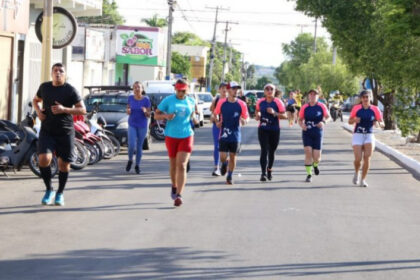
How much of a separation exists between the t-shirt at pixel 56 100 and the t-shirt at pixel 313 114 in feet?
20.6

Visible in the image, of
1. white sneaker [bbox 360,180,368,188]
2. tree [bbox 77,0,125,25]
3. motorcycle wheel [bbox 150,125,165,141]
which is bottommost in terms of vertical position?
motorcycle wheel [bbox 150,125,165,141]

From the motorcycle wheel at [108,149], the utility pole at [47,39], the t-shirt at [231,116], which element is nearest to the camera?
the t-shirt at [231,116]

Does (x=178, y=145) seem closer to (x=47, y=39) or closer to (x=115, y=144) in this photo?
(x=47, y=39)

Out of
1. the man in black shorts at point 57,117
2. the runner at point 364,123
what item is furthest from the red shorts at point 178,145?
the runner at point 364,123

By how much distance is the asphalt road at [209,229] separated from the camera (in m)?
8.26

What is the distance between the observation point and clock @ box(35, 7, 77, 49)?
72.7 feet

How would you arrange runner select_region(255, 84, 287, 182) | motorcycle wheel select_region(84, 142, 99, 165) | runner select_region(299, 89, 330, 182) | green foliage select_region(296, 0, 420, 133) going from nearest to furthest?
1. runner select_region(255, 84, 287, 182)
2. runner select_region(299, 89, 330, 182)
3. motorcycle wheel select_region(84, 142, 99, 165)
4. green foliage select_region(296, 0, 420, 133)

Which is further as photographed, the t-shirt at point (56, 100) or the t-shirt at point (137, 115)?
the t-shirt at point (137, 115)

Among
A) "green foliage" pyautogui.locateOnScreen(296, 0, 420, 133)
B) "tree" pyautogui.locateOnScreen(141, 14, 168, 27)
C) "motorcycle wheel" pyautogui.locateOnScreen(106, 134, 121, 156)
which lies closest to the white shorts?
"motorcycle wheel" pyautogui.locateOnScreen(106, 134, 121, 156)

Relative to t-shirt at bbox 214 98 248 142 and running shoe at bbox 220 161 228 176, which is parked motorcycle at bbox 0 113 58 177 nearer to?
t-shirt at bbox 214 98 248 142

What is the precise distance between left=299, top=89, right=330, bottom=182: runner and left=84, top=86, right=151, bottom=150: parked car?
696 cm

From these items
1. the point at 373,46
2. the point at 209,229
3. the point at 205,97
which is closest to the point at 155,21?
the point at 205,97

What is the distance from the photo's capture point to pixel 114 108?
24.4 metres

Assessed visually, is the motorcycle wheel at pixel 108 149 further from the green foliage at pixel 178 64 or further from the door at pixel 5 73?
the green foliage at pixel 178 64
